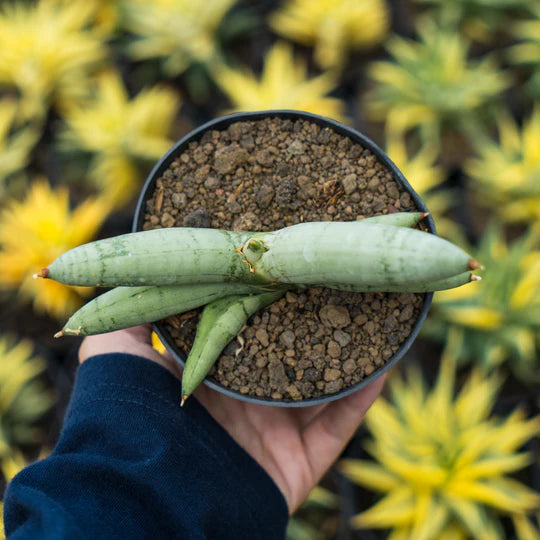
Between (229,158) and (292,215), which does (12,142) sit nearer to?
(229,158)

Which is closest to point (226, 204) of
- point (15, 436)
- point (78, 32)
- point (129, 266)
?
point (129, 266)

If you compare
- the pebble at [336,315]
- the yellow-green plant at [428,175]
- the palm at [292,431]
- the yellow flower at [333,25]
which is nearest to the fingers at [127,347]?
the palm at [292,431]

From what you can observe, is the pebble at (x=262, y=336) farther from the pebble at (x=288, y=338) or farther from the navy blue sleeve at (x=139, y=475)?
the navy blue sleeve at (x=139, y=475)

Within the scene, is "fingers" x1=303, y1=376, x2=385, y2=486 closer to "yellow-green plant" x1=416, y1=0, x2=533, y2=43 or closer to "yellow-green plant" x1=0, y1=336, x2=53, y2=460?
"yellow-green plant" x1=0, y1=336, x2=53, y2=460

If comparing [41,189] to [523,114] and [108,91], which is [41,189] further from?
[523,114]

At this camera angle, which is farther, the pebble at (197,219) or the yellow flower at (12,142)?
the yellow flower at (12,142)

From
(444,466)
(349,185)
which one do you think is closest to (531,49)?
(349,185)
